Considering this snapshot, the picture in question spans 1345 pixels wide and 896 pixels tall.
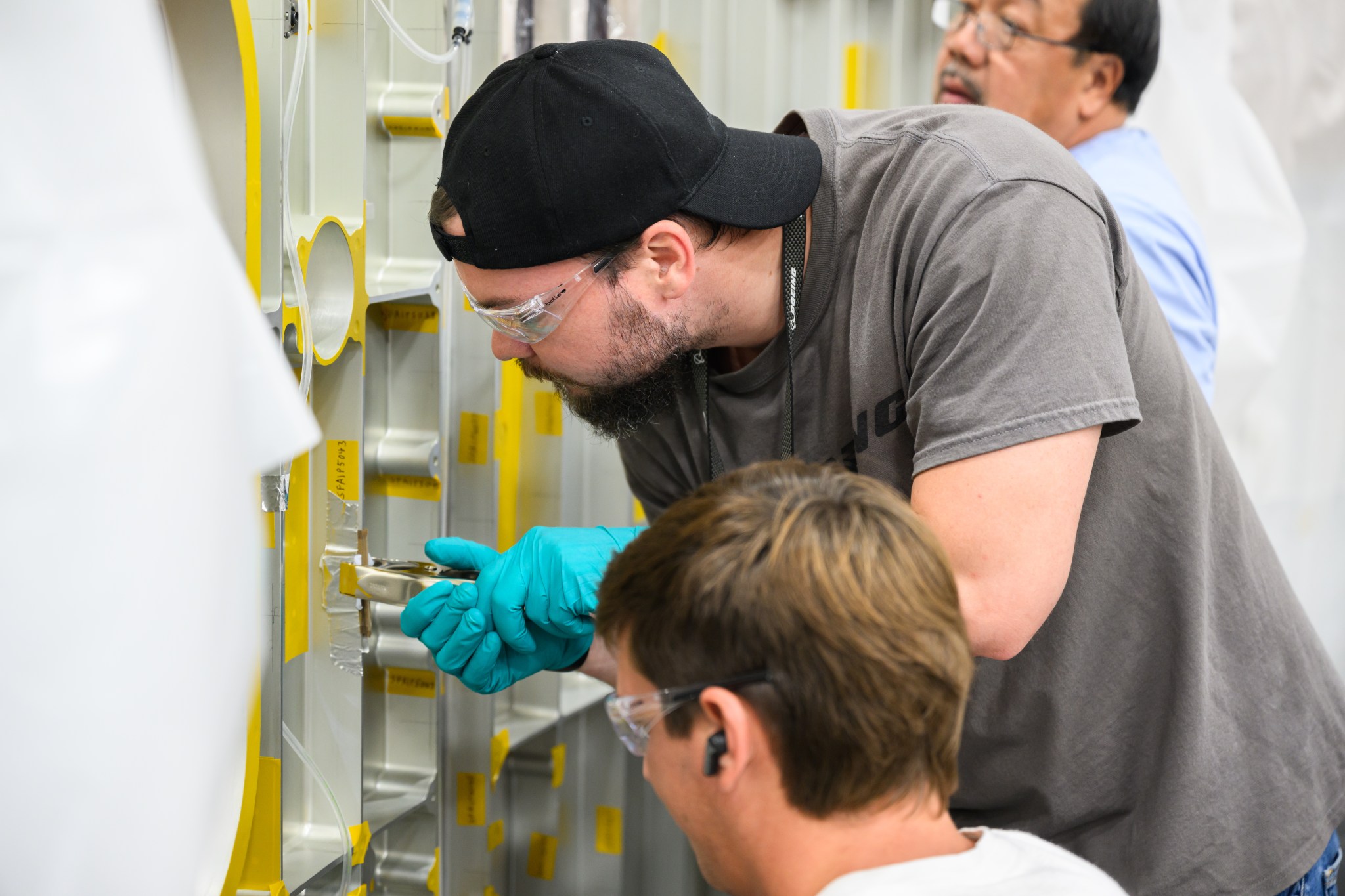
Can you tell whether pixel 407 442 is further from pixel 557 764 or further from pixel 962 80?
pixel 962 80

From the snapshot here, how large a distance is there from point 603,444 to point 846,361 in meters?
0.88

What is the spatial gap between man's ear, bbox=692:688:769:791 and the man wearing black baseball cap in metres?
0.26

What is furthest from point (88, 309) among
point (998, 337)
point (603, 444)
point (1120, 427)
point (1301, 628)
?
point (603, 444)

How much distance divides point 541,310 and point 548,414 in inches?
29.2

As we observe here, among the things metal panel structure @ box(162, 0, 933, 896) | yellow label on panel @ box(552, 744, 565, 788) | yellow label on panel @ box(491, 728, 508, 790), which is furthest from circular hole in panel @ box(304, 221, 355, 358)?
yellow label on panel @ box(552, 744, 565, 788)

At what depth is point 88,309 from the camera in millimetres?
509

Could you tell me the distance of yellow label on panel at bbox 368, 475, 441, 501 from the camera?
157 cm

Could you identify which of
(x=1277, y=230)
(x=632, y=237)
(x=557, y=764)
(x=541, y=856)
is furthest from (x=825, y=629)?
(x=1277, y=230)

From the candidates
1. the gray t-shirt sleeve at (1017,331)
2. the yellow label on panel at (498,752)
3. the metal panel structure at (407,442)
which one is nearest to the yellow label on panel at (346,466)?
the metal panel structure at (407,442)

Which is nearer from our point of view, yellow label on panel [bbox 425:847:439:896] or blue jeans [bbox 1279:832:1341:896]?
blue jeans [bbox 1279:832:1341:896]

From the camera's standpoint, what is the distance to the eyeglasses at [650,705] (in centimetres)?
82

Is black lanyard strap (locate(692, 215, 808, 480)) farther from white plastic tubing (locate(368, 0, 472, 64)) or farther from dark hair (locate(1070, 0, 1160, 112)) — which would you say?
dark hair (locate(1070, 0, 1160, 112))

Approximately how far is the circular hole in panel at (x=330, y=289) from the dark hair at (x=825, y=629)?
23.6 inches

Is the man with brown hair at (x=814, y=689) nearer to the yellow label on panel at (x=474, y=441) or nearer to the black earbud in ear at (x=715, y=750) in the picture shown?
the black earbud in ear at (x=715, y=750)
